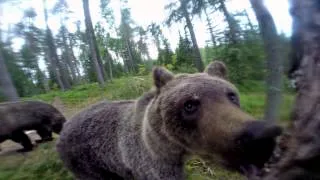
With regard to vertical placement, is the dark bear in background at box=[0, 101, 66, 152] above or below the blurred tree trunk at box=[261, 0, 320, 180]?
below

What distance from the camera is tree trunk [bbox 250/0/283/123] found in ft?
4.91

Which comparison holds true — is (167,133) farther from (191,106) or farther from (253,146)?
(253,146)

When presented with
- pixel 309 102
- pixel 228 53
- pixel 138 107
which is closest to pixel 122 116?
pixel 138 107

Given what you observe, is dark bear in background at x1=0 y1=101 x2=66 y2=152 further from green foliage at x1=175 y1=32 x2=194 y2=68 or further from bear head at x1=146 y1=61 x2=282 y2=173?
bear head at x1=146 y1=61 x2=282 y2=173

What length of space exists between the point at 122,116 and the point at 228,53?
2519 millimetres

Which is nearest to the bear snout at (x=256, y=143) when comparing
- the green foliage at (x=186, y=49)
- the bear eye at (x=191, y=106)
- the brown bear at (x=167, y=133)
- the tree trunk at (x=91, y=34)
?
the brown bear at (x=167, y=133)

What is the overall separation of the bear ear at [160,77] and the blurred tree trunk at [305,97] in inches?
98.7

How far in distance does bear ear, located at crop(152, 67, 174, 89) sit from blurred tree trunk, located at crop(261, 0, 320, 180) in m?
2.51

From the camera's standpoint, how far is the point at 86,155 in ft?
16.1

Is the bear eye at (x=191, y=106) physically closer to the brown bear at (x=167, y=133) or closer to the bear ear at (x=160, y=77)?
the brown bear at (x=167, y=133)

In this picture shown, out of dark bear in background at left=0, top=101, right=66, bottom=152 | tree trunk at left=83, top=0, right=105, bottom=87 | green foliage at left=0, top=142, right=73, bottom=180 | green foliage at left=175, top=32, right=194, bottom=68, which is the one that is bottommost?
green foliage at left=0, top=142, right=73, bottom=180

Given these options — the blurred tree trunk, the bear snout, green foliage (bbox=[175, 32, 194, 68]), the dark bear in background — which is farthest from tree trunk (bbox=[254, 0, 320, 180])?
the dark bear in background

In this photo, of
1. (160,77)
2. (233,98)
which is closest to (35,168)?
(160,77)

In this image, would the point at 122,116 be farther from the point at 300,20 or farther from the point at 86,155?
the point at 300,20
